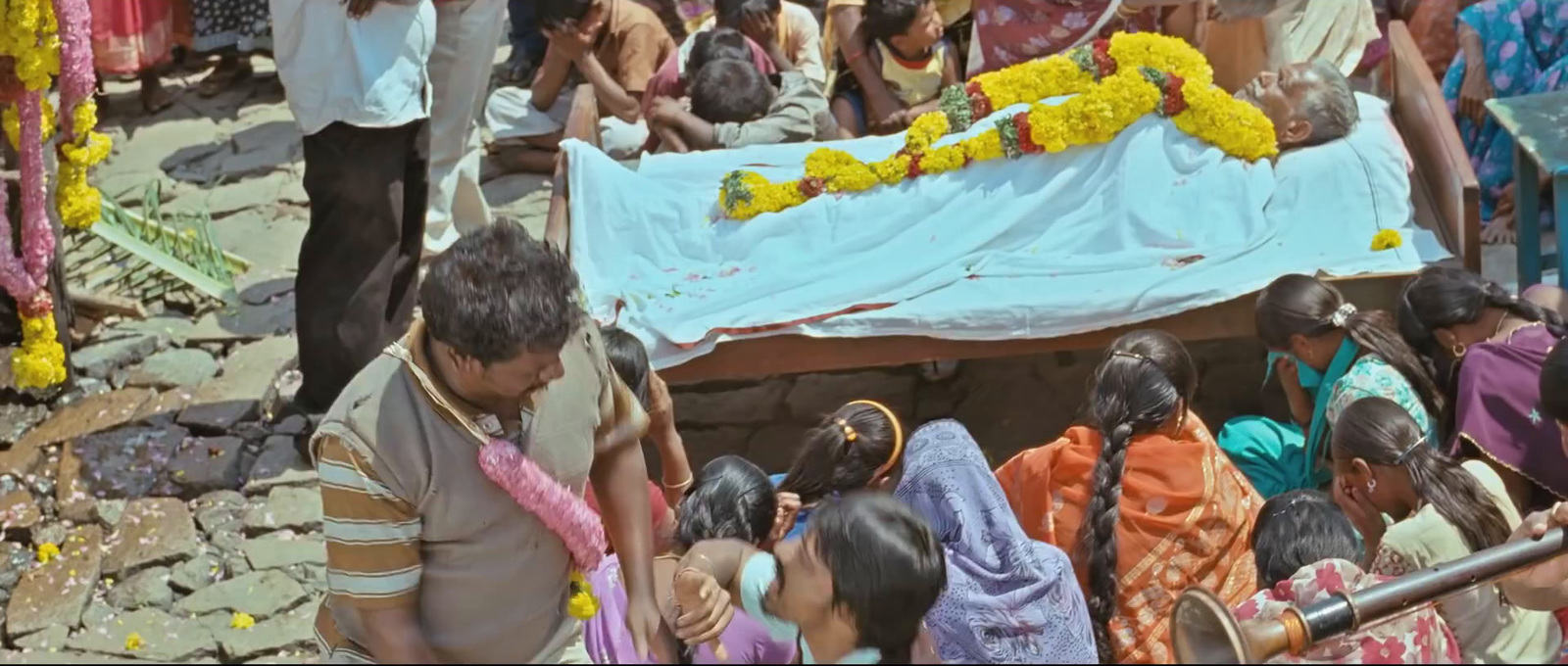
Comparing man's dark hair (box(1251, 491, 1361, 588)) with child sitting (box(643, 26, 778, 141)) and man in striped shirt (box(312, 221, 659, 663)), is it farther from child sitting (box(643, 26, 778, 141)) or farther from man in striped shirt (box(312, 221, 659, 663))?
child sitting (box(643, 26, 778, 141))

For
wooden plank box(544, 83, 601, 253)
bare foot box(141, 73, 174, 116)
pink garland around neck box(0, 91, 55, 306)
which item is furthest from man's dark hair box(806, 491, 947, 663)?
bare foot box(141, 73, 174, 116)

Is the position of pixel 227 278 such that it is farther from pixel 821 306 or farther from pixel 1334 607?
pixel 1334 607

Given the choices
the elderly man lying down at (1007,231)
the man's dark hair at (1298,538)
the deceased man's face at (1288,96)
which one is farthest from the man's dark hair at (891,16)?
the man's dark hair at (1298,538)

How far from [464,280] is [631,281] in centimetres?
296

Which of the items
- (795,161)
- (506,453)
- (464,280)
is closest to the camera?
(464,280)

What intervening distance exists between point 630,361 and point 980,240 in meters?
1.74

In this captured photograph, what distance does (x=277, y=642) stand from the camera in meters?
4.52

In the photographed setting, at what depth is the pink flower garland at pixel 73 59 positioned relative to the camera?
524 cm

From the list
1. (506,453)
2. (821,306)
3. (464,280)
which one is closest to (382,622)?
(506,453)

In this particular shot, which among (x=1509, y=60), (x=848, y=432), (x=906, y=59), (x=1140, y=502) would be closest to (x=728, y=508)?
(x=848, y=432)

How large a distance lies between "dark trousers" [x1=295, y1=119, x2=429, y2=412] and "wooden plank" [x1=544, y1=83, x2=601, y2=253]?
0.44 metres

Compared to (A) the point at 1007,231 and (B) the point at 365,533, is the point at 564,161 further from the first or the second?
(B) the point at 365,533

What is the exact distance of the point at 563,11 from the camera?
6492 mm

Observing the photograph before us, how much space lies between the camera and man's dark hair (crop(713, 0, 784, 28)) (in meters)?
6.61
